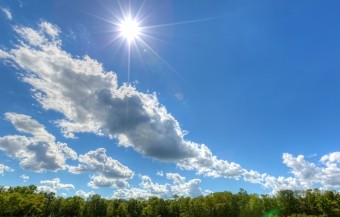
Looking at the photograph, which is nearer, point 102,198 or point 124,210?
point 124,210

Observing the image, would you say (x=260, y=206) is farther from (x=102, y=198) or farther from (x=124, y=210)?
(x=102, y=198)

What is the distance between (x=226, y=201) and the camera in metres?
107

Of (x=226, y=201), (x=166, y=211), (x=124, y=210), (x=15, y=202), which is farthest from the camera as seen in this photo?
(x=124, y=210)

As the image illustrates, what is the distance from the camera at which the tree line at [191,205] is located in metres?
96.8

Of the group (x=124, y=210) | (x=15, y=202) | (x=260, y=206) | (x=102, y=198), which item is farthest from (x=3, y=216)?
(x=260, y=206)

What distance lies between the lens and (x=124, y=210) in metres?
141

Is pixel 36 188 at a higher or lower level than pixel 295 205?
higher

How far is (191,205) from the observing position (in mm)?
112500

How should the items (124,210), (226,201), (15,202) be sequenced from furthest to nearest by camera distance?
(124,210) → (226,201) → (15,202)

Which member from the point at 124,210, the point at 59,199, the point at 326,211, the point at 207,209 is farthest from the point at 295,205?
the point at 59,199

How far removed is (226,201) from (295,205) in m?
26.1

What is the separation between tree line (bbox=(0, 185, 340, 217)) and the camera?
9675cm

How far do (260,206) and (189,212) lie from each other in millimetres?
25433

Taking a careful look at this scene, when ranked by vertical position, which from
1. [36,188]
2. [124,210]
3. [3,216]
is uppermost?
[36,188]
